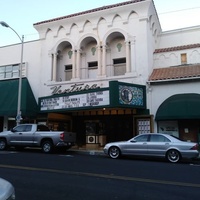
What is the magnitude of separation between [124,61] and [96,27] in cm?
351

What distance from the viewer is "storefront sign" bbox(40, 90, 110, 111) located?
17734 mm

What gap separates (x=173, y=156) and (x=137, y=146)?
1870mm

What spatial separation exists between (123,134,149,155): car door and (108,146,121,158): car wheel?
441 millimetres

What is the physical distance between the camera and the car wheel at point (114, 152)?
14.6 metres

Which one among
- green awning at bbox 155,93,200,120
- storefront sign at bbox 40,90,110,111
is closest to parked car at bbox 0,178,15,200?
storefront sign at bbox 40,90,110,111

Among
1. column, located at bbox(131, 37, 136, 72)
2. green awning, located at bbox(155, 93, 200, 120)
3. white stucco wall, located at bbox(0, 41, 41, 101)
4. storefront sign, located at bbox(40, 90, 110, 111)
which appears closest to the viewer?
green awning, located at bbox(155, 93, 200, 120)

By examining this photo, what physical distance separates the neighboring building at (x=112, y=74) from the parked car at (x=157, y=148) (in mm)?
3416

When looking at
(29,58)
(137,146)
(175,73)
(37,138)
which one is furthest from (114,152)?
(29,58)

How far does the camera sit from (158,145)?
13.7 meters

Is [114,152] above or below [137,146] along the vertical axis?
below

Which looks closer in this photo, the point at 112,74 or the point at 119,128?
the point at 119,128

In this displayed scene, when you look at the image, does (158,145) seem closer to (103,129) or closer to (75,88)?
(103,129)

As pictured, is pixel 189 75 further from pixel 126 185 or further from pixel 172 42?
pixel 126 185

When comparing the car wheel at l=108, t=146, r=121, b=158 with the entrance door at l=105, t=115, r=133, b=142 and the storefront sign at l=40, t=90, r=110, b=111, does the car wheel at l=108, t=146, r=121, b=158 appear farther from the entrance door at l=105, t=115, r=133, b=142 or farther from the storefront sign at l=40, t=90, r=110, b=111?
the entrance door at l=105, t=115, r=133, b=142
